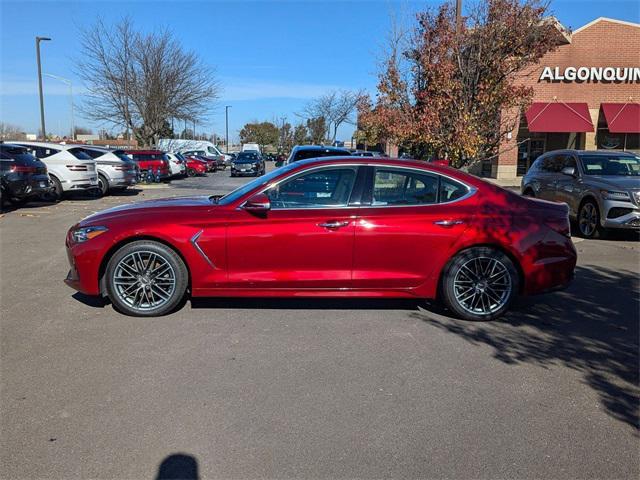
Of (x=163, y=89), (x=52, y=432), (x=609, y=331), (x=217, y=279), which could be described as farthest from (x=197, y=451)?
(x=163, y=89)

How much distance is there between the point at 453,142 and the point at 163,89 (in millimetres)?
25842

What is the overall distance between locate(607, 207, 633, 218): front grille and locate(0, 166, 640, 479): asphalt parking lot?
13.7ft

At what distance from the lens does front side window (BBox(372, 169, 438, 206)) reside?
5.25m

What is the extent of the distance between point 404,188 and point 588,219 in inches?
259

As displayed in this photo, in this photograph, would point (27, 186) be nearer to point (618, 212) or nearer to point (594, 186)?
point (594, 186)

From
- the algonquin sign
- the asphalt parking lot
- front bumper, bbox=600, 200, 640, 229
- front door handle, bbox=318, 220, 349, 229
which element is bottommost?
the asphalt parking lot

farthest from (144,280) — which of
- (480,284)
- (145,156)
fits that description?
(145,156)

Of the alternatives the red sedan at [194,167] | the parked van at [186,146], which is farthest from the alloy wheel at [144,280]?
the parked van at [186,146]

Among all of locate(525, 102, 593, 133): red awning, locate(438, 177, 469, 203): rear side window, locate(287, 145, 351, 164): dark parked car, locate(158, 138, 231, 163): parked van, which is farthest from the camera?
locate(158, 138, 231, 163): parked van

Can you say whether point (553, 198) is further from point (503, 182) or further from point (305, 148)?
point (503, 182)

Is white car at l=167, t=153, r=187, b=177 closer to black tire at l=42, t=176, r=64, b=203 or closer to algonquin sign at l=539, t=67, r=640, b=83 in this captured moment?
black tire at l=42, t=176, r=64, b=203

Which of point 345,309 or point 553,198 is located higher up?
point 553,198

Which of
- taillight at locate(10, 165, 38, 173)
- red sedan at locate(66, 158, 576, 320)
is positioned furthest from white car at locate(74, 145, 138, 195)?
red sedan at locate(66, 158, 576, 320)

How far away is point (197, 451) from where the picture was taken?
300 centimetres
